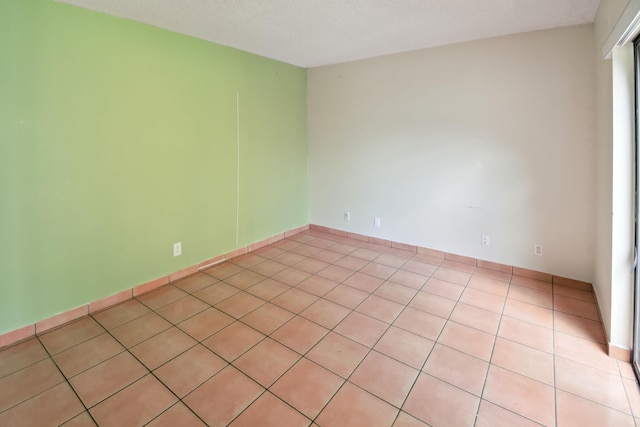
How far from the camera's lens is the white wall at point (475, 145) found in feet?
8.48

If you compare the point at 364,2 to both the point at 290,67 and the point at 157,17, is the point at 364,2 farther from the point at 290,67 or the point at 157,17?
the point at 290,67

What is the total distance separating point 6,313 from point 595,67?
181 inches

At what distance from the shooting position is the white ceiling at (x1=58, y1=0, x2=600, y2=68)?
84.1 inches

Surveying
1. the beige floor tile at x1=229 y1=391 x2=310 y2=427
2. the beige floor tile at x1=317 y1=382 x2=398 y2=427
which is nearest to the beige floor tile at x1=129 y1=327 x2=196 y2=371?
the beige floor tile at x1=229 y1=391 x2=310 y2=427

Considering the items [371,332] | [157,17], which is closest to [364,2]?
[157,17]

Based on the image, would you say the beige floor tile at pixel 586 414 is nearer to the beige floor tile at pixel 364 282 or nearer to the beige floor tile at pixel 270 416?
the beige floor tile at pixel 270 416

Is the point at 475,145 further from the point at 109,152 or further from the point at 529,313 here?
the point at 109,152

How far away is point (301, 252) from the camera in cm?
365

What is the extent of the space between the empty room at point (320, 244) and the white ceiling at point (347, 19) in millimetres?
26

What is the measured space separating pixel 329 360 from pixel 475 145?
249cm

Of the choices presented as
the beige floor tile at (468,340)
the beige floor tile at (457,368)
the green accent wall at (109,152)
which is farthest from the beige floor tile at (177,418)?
the beige floor tile at (468,340)

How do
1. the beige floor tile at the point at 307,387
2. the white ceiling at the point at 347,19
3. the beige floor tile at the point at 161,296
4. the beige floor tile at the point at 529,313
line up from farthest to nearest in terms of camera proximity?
1. the beige floor tile at the point at 161,296
2. the beige floor tile at the point at 529,313
3. the white ceiling at the point at 347,19
4. the beige floor tile at the point at 307,387

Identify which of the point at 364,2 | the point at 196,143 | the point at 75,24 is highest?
the point at 364,2

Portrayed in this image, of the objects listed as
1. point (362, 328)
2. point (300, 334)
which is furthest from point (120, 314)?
point (362, 328)
